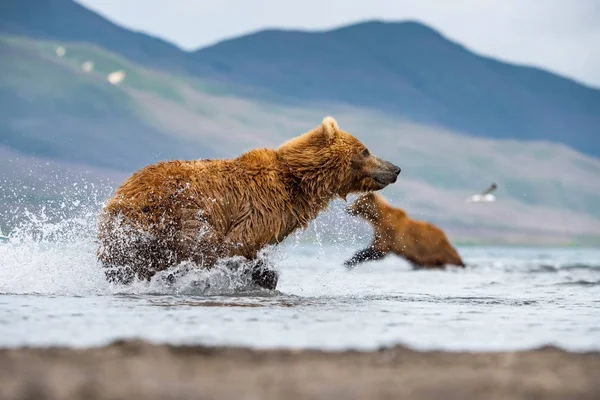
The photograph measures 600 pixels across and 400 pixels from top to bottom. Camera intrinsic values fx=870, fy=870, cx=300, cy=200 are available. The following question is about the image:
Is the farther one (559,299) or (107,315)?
(559,299)

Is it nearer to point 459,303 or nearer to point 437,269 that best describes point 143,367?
point 459,303

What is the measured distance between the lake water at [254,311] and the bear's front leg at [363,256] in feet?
17.2

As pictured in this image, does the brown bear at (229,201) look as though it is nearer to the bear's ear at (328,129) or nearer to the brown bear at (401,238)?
the bear's ear at (328,129)

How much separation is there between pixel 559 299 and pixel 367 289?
2.38 meters

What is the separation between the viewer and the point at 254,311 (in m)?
6.69

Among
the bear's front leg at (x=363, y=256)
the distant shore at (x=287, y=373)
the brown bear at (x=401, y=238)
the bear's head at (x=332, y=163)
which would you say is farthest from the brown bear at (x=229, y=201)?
the brown bear at (x=401, y=238)

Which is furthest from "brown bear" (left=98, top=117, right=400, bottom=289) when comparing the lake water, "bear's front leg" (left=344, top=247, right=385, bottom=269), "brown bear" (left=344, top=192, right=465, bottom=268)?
"brown bear" (left=344, top=192, right=465, bottom=268)

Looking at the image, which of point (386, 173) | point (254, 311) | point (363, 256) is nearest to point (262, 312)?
point (254, 311)

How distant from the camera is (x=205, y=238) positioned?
27.0ft

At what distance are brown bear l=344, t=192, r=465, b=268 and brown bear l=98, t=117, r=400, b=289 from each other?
744 centimetres

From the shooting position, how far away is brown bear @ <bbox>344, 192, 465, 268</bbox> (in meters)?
16.8

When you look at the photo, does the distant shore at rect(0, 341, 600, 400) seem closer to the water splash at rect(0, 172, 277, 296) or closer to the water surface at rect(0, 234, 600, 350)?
the water surface at rect(0, 234, 600, 350)

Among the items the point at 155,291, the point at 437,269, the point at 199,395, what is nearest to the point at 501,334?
the point at 199,395

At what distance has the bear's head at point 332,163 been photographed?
8.88 m
